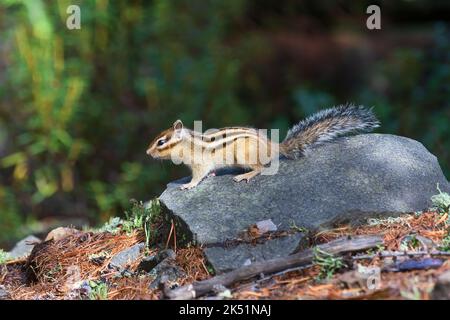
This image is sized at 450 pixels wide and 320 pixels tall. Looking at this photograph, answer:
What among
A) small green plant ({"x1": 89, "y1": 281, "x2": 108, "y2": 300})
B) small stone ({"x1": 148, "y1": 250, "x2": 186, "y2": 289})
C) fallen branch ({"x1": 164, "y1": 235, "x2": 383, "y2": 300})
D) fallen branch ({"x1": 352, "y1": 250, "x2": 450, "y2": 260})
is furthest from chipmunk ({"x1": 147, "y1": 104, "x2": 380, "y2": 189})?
fallen branch ({"x1": 352, "y1": 250, "x2": 450, "y2": 260})

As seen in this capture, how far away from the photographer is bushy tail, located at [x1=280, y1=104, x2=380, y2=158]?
17.2ft

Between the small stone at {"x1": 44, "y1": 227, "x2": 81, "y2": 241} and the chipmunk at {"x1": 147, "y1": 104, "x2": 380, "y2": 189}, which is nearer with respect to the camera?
the chipmunk at {"x1": 147, "y1": 104, "x2": 380, "y2": 189}

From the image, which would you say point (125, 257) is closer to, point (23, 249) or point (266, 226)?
point (266, 226)

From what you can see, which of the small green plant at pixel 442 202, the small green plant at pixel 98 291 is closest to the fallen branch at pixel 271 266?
the small green plant at pixel 98 291

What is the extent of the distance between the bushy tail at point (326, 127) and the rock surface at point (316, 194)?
0.21 feet

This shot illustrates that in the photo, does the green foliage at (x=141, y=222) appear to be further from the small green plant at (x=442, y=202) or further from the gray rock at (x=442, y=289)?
the gray rock at (x=442, y=289)

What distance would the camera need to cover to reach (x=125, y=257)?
4820 millimetres

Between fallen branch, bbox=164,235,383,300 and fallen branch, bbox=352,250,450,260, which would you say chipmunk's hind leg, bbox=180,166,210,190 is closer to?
fallen branch, bbox=164,235,383,300

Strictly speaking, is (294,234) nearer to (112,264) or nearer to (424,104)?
(112,264)

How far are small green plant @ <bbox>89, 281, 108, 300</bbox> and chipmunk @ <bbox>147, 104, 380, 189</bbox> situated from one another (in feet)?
3.41

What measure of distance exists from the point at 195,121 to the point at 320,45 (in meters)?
6.16

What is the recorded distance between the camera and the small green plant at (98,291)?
13.8 ft

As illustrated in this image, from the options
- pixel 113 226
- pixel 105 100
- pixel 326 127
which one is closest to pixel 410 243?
pixel 326 127

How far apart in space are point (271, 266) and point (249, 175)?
1.25 meters
